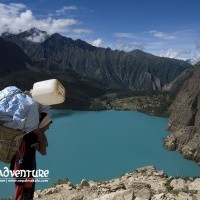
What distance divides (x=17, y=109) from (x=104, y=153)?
351 ft

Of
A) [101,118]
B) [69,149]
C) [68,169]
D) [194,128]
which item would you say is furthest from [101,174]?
[101,118]

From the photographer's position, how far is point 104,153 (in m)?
112

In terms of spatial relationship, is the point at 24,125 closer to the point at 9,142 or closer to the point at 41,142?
the point at 9,142

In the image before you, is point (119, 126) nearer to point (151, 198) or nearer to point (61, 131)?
point (61, 131)

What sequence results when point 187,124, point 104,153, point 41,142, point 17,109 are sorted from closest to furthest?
point 17,109 → point 41,142 → point 104,153 → point 187,124

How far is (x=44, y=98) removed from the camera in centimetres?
586

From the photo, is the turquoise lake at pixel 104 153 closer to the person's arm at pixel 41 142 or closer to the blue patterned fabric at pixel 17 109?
the person's arm at pixel 41 142

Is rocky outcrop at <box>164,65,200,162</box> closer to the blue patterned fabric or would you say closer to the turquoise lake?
the turquoise lake

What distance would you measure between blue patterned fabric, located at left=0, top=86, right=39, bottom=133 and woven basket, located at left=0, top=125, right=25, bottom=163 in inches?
2.8

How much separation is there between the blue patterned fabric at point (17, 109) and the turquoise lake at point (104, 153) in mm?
55651

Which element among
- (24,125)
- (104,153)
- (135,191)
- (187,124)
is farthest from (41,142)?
(187,124)

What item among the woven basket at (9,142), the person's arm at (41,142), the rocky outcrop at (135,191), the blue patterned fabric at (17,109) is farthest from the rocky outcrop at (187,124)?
the blue patterned fabric at (17,109)

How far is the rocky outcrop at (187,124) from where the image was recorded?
405 feet

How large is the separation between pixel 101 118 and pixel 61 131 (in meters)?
52.1
